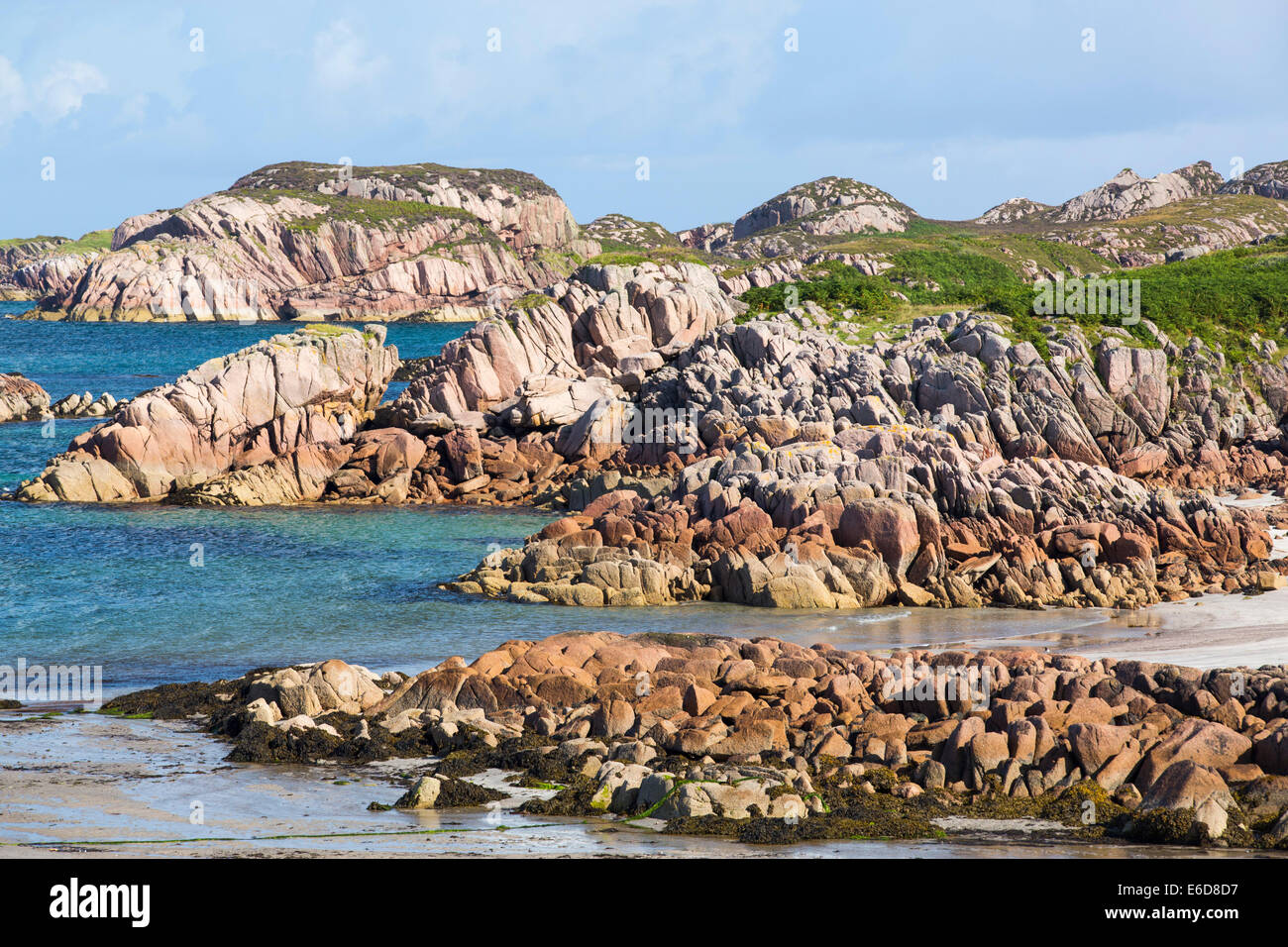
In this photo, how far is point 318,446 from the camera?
5084 centimetres

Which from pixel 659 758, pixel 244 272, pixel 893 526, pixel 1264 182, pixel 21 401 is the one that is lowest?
pixel 659 758

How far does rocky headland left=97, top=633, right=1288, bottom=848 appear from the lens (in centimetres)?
1530

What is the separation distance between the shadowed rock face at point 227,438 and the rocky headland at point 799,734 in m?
26.8

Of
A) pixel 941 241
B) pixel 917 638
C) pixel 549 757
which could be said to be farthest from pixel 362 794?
pixel 941 241

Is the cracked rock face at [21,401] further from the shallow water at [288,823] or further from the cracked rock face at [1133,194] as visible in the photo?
the cracked rock face at [1133,194]

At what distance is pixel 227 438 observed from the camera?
50.3 metres

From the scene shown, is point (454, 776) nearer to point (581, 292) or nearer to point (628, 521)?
point (628, 521)

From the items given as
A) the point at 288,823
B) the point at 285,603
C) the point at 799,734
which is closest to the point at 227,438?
the point at 285,603

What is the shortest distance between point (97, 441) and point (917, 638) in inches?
1474

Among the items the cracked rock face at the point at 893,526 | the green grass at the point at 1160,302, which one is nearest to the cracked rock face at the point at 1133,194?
the green grass at the point at 1160,302

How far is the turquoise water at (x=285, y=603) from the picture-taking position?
2769 centimetres

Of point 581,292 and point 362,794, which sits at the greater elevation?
point 581,292

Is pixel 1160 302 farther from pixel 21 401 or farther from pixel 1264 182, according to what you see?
pixel 1264 182

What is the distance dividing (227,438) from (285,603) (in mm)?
20371
